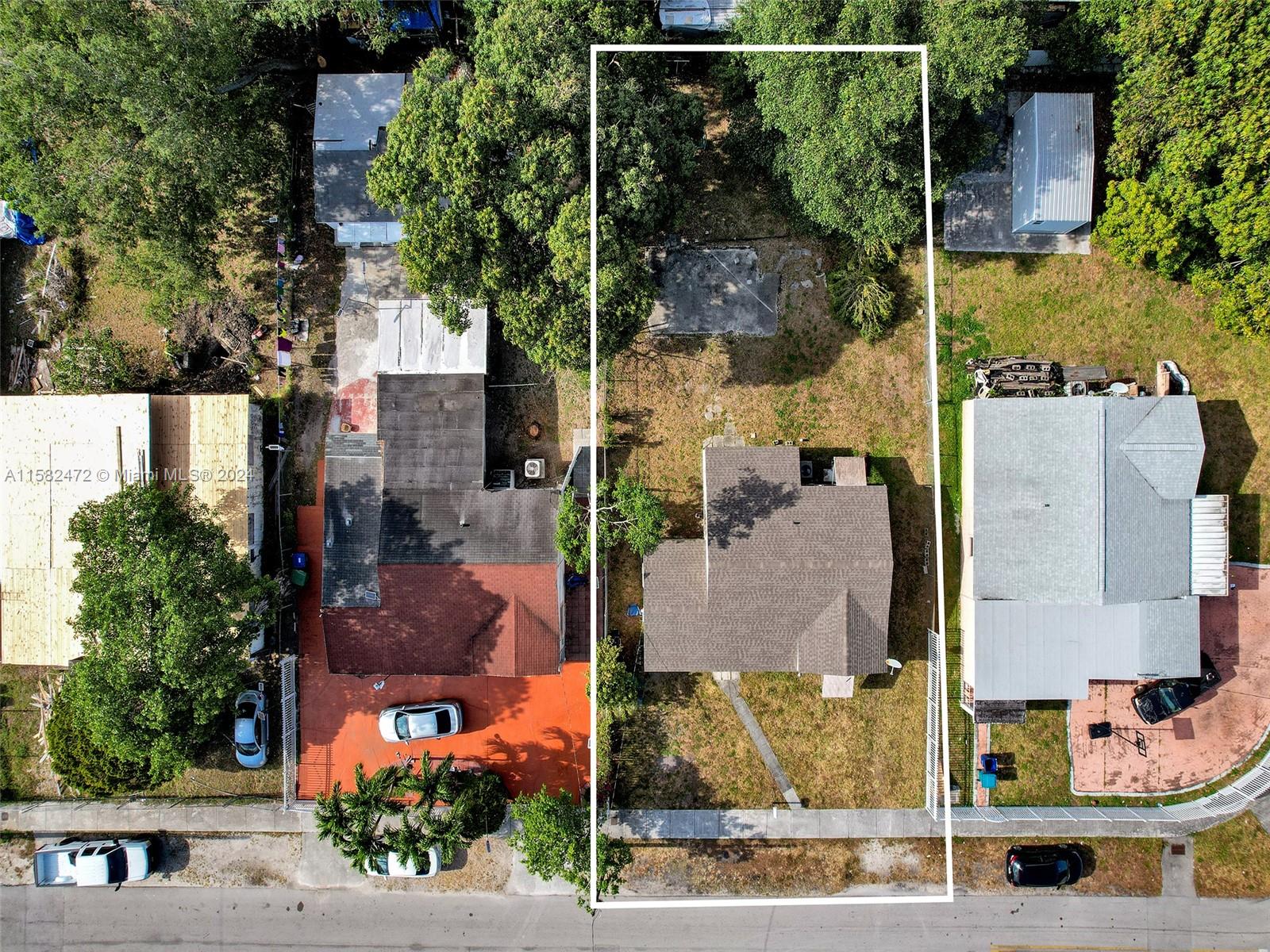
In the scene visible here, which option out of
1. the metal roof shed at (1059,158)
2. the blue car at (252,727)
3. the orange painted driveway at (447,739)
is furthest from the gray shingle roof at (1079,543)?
the blue car at (252,727)

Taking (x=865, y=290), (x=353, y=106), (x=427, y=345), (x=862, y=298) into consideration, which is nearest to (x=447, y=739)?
(x=427, y=345)

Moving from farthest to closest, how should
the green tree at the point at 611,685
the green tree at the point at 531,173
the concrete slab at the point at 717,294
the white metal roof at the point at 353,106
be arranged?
the concrete slab at the point at 717,294
the white metal roof at the point at 353,106
the green tree at the point at 611,685
the green tree at the point at 531,173

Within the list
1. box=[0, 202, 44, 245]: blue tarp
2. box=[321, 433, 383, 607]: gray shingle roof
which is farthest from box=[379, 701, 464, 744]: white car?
box=[0, 202, 44, 245]: blue tarp

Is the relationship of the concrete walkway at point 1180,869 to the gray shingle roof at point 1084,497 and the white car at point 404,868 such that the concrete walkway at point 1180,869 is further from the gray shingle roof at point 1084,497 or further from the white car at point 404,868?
the white car at point 404,868

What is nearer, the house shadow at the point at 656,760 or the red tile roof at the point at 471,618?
the red tile roof at the point at 471,618

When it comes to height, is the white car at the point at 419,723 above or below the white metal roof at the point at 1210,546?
below

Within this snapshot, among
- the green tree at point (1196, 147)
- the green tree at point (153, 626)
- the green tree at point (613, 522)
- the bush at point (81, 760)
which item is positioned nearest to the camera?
the green tree at point (1196, 147)
